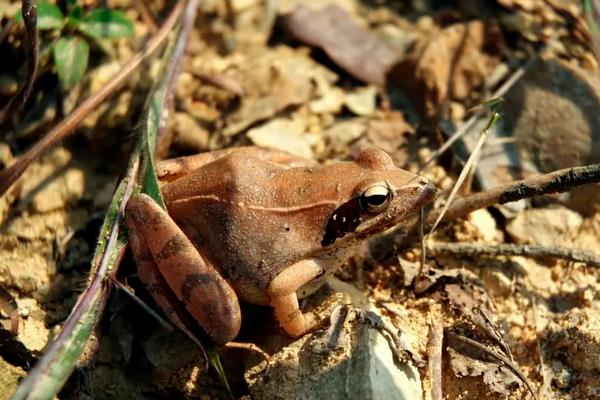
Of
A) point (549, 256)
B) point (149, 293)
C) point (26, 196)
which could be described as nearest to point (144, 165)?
point (149, 293)

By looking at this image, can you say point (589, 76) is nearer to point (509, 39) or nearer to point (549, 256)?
point (509, 39)

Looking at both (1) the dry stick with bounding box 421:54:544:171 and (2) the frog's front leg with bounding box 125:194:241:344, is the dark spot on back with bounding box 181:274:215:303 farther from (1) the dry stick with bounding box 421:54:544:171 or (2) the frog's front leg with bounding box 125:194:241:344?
(1) the dry stick with bounding box 421:54:544:171

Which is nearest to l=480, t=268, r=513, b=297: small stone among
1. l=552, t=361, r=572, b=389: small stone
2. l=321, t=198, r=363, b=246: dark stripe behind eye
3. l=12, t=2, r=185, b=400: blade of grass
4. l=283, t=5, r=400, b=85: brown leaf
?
l=552, t=361, r=572, b=389: small stone

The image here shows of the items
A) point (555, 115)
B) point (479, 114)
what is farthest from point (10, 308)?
point (555, 115)

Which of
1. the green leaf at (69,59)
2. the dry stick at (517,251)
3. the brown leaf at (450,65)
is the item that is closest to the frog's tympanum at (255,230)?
the dry stick at (517,251)

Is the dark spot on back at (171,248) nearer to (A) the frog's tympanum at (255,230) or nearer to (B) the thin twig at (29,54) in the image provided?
(A) the frog's tympanum at (255,230)

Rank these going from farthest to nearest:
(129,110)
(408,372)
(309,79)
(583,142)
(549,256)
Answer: (309,79) < (129,110) < (583,142) < (549,256) < (408,372)
